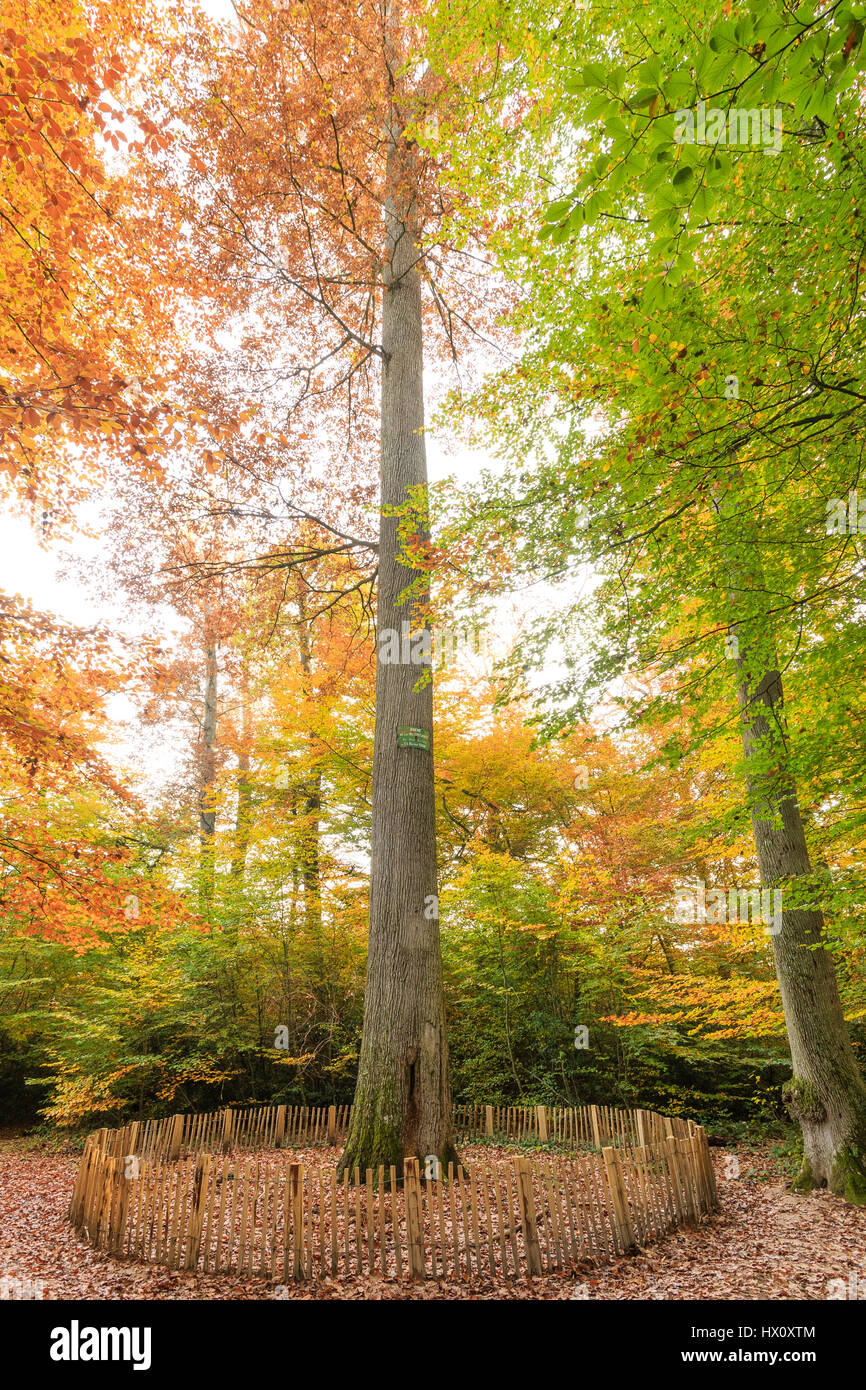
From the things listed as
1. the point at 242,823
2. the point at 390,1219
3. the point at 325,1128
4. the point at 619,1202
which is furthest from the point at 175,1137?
the point at 619,1202

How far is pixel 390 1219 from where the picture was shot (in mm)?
4148

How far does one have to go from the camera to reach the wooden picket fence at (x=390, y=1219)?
12.2 ft

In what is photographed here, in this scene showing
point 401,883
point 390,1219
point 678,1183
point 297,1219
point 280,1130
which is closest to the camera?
point 297,1219

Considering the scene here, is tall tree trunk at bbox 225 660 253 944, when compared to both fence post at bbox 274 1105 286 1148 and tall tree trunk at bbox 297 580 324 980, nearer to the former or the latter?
tall tree trunk at bbox 297 580 324 980

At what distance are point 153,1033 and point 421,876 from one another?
7.12 meters

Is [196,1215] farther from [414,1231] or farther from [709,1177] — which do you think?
[709,1177]

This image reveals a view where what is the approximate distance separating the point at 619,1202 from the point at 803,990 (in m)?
3.04

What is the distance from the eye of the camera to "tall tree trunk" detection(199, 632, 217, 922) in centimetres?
1066

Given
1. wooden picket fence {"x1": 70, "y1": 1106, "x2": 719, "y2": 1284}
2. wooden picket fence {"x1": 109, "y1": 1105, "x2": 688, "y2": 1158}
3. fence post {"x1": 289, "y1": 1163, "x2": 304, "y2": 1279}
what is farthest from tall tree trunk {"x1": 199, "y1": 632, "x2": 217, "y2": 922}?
fence post {"x1": 289, "y1": 1163, "x2": 304, "y2": 1279}

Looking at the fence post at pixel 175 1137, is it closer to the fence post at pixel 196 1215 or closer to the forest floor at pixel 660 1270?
the forest floor at pixel 660 1270

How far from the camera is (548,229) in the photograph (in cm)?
180

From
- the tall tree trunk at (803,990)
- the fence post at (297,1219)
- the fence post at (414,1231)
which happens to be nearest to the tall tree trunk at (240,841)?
the fence post at (297,1219)
